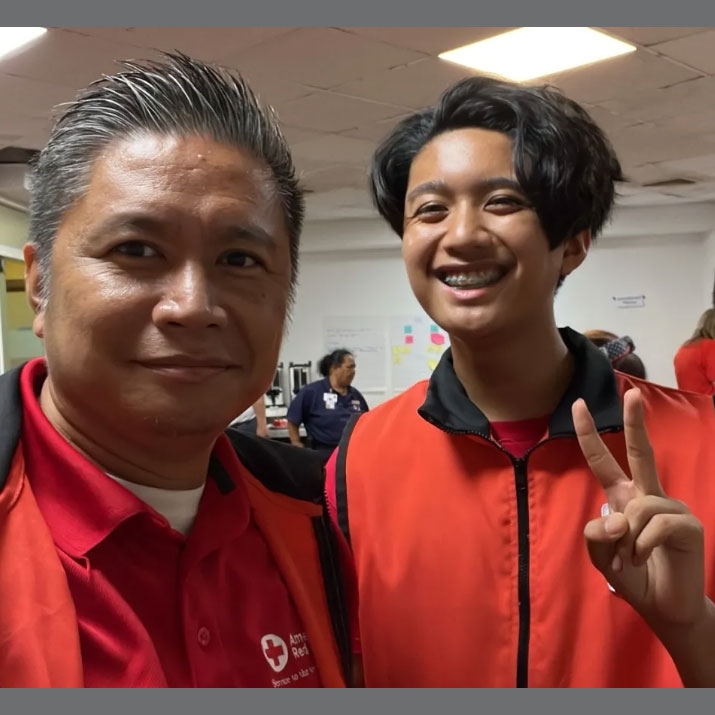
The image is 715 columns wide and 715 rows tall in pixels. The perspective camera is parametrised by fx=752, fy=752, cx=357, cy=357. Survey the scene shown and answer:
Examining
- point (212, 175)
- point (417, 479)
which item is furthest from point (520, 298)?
point (212, 175)

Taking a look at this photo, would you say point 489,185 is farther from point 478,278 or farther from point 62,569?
point 62,569

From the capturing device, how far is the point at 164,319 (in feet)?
2.57

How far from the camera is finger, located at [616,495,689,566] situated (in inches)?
38.0

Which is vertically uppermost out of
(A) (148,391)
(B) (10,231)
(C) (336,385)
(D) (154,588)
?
(B) (10,231)

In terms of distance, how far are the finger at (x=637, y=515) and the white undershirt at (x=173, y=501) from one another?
55cm

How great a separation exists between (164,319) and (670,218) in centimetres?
749

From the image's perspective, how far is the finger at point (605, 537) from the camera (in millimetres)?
953

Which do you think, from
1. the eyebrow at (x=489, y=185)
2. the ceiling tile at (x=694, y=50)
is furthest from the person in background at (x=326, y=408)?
the eyebrow at (x=489, y=185)

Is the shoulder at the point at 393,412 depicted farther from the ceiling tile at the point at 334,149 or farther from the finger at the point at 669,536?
the ceiling tile at the point at 334,149

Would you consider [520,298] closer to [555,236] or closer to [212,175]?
[555,236]

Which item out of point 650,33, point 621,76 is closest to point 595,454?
point 650,33

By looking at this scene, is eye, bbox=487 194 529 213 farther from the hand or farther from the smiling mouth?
the hand

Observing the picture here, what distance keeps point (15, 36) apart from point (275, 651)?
2.85 m

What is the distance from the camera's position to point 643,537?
95 cm
